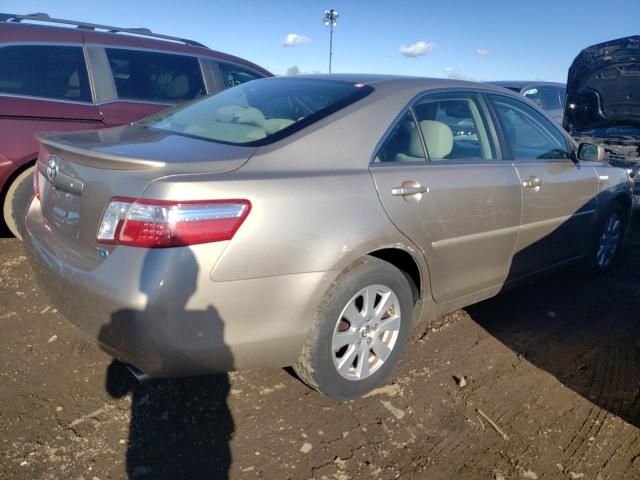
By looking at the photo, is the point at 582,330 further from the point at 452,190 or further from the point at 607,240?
the point at 452,190

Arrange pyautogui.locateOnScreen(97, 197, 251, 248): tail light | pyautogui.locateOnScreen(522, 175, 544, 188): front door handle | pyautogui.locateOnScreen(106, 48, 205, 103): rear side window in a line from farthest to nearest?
pyautogui.locateOnScreen(106, 48, 205, 103): rear side window < pyautogui.locateOnScreen(522, 175, 544, 188): front door handle < pyautogui.locateOnScreen(97, 197, 251, 248): tail light

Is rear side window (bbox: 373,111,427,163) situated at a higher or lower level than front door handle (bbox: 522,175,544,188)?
higher

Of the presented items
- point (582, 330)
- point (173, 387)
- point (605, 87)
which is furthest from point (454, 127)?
point (605, 87)

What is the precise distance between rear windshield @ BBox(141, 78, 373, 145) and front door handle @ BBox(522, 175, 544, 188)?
1243 millimetres

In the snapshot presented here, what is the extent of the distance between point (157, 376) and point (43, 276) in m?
0.78

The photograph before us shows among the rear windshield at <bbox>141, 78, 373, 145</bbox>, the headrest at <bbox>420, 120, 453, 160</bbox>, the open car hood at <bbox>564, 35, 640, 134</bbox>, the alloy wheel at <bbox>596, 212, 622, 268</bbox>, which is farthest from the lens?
the open car hood at <bbox>564, 35, 640, 134</bbox>

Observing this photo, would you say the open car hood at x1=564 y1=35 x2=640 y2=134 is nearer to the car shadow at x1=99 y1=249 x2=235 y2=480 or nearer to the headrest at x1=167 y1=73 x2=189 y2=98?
the headrest at x1=167 y1=73 x2=189 y2=98

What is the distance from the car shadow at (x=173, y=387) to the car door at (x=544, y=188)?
2.14m

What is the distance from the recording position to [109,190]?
2.04 meters

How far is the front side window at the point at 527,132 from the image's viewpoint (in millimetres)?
3398

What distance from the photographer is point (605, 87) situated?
7.16 metres

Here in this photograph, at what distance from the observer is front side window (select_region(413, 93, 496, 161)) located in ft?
9.45


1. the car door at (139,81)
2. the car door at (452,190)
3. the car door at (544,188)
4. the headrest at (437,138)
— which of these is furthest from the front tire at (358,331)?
the car door at (139,81)

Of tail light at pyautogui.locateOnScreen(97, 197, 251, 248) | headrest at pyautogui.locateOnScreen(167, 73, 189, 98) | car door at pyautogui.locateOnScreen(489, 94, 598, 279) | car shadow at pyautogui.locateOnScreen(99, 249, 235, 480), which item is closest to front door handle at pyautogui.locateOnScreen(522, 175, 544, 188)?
car door at pyautogui.locateOnScreen(489, 94, 598, 279)
